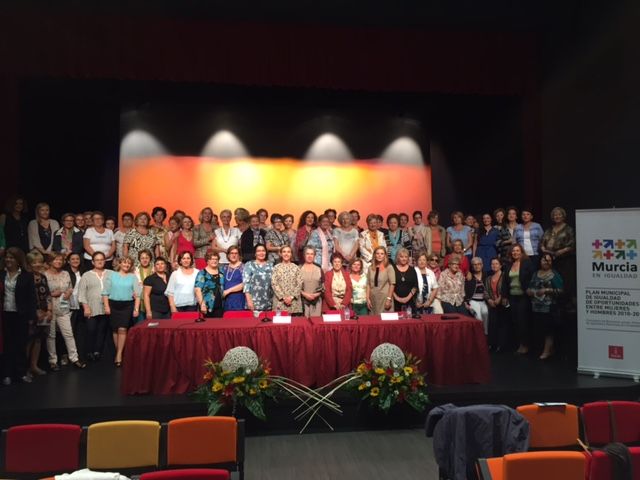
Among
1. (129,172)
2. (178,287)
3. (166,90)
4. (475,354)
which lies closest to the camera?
(475,354)

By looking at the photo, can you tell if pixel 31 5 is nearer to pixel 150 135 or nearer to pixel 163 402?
pixel 150 135

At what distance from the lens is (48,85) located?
852 cm

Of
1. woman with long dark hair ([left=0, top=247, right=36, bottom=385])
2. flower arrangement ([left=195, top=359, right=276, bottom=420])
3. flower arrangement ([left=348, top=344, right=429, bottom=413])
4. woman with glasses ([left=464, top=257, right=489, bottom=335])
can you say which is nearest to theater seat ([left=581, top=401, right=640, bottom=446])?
flower arrangement ([left=348, top=344, right=429, bottom=413])

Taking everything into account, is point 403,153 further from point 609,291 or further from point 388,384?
point 388,384

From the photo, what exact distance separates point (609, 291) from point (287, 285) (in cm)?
348

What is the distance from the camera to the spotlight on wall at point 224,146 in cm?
1058

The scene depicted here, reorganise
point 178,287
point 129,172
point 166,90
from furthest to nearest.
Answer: point 129,172 → point 166,90 → point 178,287

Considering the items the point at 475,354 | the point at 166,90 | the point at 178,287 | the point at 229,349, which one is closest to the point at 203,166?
the point at 166,90

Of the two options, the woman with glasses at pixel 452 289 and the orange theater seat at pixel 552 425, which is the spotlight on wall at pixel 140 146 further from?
the orange theater seat at pixel 552 425

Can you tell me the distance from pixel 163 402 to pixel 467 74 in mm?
6500

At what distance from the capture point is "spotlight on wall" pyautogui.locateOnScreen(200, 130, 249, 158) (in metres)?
10.6

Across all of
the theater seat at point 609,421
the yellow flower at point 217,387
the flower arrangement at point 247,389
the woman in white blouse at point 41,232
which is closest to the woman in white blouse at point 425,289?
the flower arrangement at point 247,389

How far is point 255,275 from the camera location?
605 cm

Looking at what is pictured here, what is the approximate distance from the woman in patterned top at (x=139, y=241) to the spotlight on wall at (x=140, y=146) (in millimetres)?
3637
